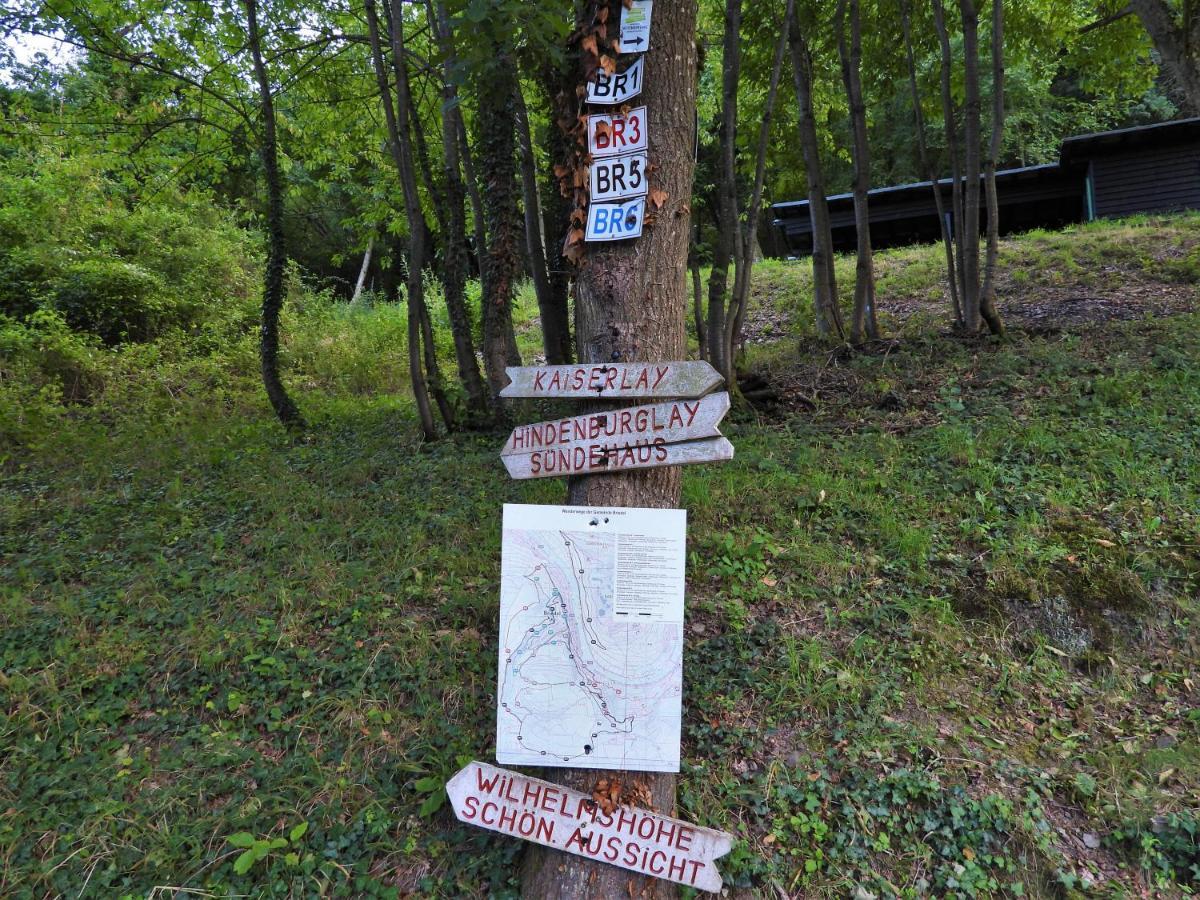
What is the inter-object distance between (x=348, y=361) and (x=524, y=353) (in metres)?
2.94

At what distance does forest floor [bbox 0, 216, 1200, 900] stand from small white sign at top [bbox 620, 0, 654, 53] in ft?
9.00

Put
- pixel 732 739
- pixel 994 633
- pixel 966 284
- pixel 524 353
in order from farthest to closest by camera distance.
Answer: pixel 524 353, pixel 966 284, pixel 994 633, pixel 732 739

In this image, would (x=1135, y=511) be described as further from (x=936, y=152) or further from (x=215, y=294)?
(x=936, y=152)

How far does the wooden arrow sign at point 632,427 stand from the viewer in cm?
251

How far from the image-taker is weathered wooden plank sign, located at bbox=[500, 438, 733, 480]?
2518 millimetres

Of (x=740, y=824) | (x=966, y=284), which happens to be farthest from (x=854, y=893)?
(x=966, y=284)

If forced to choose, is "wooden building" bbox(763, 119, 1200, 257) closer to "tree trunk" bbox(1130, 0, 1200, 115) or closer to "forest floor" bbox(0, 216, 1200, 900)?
"tree trunk" bbox(1130, 0, 1200, 115)

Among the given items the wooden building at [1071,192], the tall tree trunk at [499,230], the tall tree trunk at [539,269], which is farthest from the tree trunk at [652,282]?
the wooden building at [1071,192]

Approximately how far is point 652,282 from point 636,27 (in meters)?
0.94

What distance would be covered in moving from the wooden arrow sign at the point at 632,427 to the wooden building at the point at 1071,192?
574 inches

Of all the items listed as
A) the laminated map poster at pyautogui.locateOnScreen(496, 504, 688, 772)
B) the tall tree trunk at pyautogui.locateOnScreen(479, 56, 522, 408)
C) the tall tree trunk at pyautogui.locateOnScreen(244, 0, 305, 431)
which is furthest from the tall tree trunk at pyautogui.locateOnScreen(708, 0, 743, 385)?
the tall tree trunk at pyautogui.locateOnScreen(244, 0, 305, 431)

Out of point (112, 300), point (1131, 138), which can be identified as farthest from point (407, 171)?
point (1131, 138)

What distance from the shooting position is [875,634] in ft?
11.9

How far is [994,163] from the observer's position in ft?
23.3
